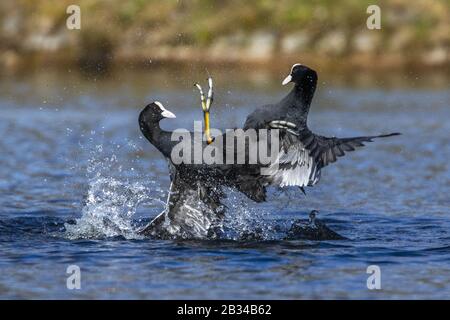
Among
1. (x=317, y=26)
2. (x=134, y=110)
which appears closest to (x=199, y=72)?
(x=317, y=26)

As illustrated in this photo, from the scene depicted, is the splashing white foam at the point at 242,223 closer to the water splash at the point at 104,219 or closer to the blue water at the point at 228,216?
the blue water at the point at 228,216

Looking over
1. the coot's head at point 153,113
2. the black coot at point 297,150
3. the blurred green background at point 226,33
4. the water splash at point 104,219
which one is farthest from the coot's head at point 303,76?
the blurred green background at point 226,33

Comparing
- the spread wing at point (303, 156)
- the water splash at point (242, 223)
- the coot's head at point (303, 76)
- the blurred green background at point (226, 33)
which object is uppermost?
the blurred green background at point (226, 33)

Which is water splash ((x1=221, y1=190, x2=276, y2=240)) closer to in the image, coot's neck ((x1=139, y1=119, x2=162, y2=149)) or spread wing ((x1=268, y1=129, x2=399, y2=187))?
spread wing ((x1=268, y1=129, x2=399, y2=187))

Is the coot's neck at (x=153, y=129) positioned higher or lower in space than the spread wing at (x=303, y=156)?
higher

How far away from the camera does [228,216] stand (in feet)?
33.9

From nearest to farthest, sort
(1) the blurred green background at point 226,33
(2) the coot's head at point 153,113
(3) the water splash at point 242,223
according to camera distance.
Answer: (2) the coot's head at point 153,113 → (3) the water splash at point 242,223 → (1) the blurred green background at point 226,33

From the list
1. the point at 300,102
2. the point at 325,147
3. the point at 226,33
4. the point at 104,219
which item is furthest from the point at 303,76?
the point at 226,33

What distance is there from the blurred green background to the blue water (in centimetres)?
677

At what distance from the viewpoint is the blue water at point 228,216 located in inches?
321

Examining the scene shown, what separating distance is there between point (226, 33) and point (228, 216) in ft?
67.7

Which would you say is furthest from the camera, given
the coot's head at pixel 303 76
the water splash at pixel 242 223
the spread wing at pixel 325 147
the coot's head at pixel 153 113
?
the water splash at pixel 242 223

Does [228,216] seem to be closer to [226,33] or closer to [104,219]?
[104,219]

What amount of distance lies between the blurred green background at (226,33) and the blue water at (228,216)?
677cm
